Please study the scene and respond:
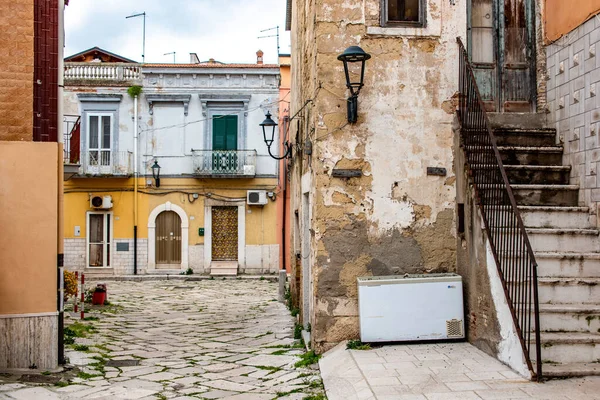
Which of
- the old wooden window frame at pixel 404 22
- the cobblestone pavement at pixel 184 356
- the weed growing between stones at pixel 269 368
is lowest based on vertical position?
the cobblestone pavement at pixel 184 356

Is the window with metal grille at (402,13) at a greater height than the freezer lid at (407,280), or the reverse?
the window with metal grille at (402,13)

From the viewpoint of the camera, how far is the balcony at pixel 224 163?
72.1 feet

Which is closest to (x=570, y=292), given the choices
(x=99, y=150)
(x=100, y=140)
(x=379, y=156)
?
(x=379, y=156)

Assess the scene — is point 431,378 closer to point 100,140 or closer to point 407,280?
point 407,280

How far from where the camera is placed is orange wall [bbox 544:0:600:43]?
681cm

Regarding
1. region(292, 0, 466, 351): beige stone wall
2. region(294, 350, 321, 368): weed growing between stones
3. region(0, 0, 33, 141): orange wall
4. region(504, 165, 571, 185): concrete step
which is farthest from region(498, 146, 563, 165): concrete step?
region(0, 0, 33, 141): orange wall

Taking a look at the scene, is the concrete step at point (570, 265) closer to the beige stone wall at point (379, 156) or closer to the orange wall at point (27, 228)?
the beige stone wall at point (379, 156)

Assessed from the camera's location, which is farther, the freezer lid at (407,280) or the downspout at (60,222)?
the downspout at (60,222)

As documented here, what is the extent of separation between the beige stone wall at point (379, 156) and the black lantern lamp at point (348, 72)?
14cm

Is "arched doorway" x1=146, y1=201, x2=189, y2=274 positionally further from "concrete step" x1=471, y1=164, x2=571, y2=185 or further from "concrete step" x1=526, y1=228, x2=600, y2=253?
"concrete step" x1=526, y1=228, x2=600, y2=253

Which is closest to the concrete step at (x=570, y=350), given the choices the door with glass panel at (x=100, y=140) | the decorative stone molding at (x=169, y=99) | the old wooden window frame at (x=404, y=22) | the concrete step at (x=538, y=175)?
the concrete step at (x=538, y=175)

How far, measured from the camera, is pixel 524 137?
7574 millimetres

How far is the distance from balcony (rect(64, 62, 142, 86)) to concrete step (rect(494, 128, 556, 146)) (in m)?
A: 17.2

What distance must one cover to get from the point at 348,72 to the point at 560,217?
9.28 feet
